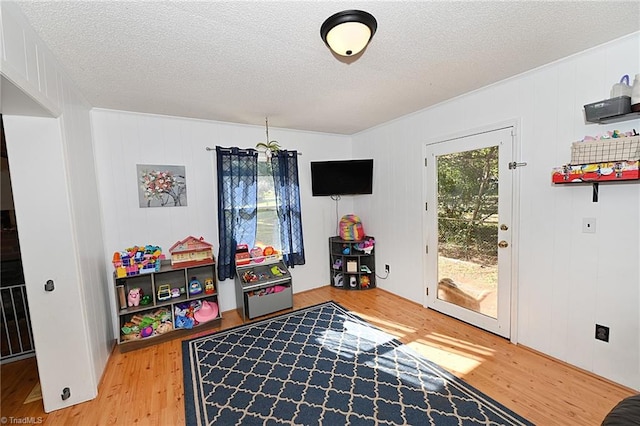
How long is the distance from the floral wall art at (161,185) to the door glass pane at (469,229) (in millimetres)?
3091

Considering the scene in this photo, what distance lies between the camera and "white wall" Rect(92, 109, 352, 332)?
2877mm

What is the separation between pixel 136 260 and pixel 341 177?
9.18 ft

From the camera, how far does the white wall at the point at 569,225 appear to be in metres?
1.89

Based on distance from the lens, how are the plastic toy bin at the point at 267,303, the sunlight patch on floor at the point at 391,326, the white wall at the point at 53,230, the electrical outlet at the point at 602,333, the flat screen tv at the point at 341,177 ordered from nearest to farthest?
the white wall at the point at 53,230 → the electrical outlet at the point at 602,333 → the sunlight patch on floor at the point at 391,326 → the plastic toy bin at the point at 267,303 → the flat screen tv at the point at 341,177

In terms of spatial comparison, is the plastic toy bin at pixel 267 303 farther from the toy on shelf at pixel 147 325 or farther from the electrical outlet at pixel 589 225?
the electrical outlet at pixel 589 225

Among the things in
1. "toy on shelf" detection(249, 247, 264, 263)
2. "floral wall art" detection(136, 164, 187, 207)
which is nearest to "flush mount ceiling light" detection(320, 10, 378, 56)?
"floral wall art" detection(136, 164, 187, 207)

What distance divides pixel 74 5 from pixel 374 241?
3808mm

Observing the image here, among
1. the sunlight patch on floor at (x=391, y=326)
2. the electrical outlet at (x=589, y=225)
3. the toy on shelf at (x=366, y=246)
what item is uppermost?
the electrical outlet at (x=589, y=225)

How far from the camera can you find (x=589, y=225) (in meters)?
2.06

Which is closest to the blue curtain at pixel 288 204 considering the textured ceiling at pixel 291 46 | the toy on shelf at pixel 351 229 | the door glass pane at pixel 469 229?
the toy on shelf at pixel 351 229

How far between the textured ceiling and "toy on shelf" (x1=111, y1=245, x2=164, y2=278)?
1524 mm

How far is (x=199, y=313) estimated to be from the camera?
3031 mm

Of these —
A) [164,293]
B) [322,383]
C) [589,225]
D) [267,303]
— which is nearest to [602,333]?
[589,225]

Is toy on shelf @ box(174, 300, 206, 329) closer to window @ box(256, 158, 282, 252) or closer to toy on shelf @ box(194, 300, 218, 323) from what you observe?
toy on shelf @ box(194, 300, 218, 323)
